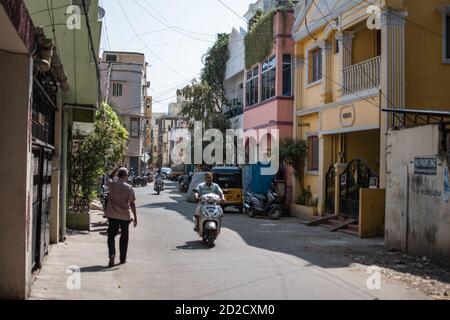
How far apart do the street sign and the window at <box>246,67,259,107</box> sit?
17.3m

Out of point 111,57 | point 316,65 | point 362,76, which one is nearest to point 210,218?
point 362,76

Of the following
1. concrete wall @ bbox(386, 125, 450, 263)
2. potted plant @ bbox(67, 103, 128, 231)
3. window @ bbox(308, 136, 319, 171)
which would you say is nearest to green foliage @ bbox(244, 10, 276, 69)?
window @ bbox(308, 136, 319, 171)

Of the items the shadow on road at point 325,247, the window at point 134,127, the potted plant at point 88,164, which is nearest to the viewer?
the shadow on road at point 325,247

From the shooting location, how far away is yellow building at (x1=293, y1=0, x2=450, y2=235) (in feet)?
53.5

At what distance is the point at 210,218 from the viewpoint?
12320 millimetres

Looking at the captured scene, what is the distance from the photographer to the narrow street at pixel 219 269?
25.2 feet

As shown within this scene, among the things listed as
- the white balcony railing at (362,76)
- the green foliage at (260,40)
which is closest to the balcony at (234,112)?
the green foliage at (260,40)

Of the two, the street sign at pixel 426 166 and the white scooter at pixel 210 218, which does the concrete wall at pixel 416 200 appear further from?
the white scooter at pixel 210 218

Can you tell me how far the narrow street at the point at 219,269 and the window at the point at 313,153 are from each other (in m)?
6.73

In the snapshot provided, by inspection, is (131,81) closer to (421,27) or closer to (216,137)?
(216,137)

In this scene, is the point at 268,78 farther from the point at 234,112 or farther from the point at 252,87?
the point at 234,112

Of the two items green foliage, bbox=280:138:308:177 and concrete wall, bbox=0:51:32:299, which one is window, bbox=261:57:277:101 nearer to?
green foliage, bbox=280:138:308:177

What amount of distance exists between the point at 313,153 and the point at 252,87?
8.35 meters
